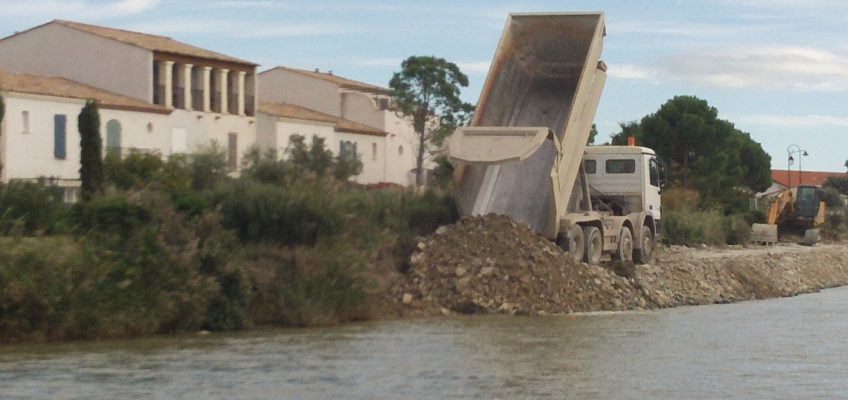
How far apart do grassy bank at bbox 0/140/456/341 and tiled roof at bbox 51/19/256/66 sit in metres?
23.2

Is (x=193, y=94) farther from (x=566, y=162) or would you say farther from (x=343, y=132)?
(x=566, y=162)

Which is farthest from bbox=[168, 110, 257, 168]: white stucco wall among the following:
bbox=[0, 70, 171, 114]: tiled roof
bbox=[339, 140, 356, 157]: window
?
bbox=[339, 140, 356, 157]: window

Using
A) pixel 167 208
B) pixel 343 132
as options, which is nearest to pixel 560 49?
pixel 167 208

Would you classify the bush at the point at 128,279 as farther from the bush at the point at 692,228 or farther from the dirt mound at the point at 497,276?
the bush at the point at 692,228

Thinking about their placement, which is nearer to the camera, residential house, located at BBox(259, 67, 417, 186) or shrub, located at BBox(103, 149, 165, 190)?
shrub, located at BBox(103, 149, 165, 190)

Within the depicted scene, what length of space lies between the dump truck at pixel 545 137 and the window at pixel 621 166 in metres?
0.67

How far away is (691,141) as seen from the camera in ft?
218

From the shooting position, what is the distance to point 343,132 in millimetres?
62000

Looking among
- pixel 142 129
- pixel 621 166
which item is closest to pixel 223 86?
pixel 142 129

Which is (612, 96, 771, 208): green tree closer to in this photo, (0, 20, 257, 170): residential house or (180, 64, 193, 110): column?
(0, 20, 257, 170): residential house

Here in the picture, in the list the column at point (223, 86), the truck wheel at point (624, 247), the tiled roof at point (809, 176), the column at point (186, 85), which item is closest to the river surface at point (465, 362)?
the truck wheel at point (624, 247)

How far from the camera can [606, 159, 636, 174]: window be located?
32719 millimetres

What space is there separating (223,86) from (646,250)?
25651mm

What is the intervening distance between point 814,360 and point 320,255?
8.65m
